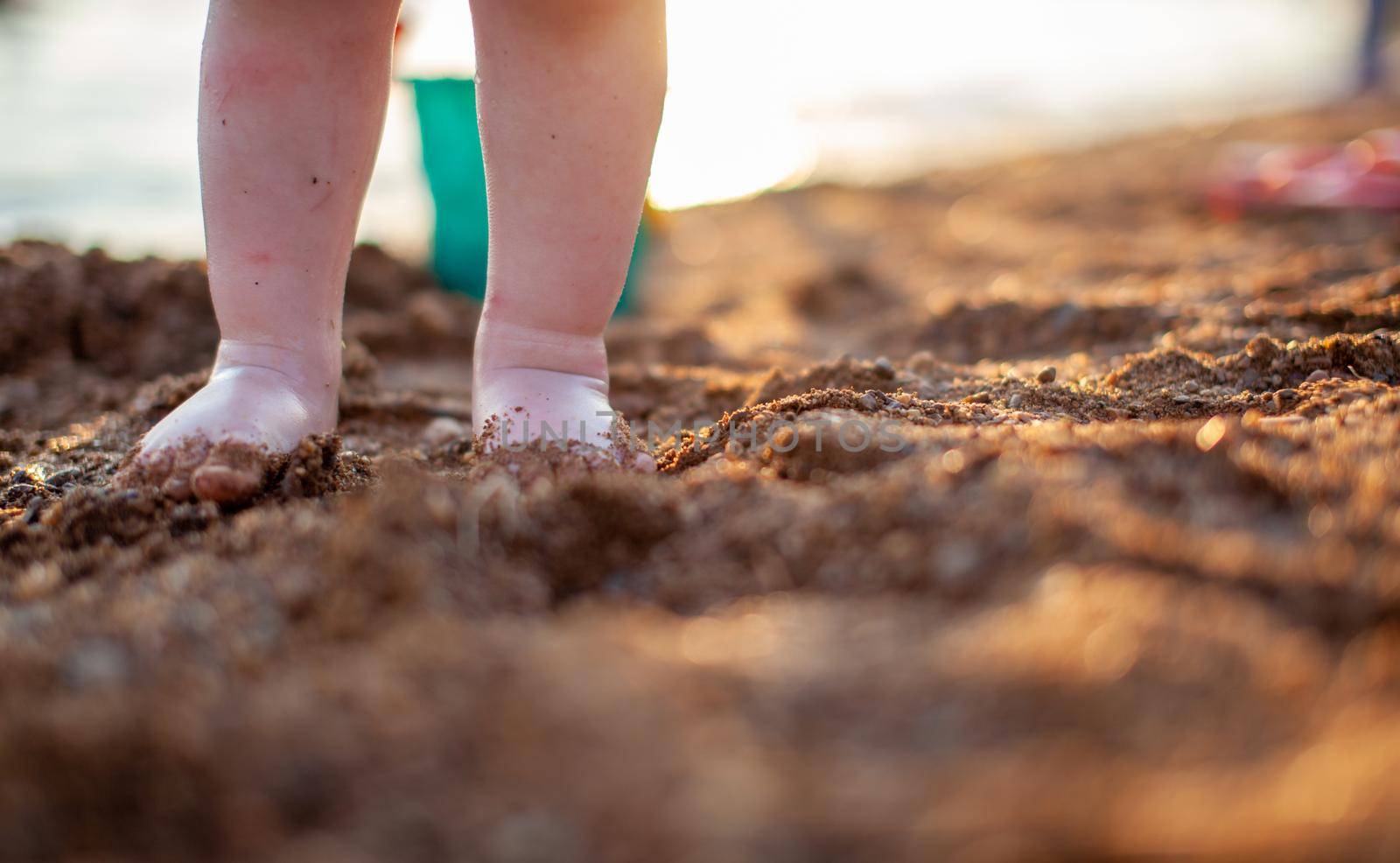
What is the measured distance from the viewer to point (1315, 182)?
3.60 m

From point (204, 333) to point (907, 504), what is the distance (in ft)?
6.55

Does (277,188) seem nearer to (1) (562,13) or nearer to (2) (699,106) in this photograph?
(1) (562,13)

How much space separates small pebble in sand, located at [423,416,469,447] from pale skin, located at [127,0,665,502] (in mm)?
343

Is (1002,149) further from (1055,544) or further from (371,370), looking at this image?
(1055,544)

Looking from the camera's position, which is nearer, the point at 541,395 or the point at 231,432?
the point at 231,432

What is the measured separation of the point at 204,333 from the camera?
238 centimetres

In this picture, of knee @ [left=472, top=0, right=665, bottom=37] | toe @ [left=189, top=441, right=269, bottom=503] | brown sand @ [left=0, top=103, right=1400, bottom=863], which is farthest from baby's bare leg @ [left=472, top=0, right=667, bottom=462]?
toe @ [left=189, top=441, right=269, bottom=503]

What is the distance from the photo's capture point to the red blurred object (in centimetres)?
346

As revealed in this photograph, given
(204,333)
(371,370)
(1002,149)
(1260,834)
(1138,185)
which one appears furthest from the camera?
(1002,149)

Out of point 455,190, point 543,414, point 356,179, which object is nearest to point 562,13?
point 356,179

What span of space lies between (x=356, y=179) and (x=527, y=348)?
14.0 inches

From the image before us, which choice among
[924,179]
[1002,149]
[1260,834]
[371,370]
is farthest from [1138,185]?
[1260,834]

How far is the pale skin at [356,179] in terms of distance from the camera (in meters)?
1.32

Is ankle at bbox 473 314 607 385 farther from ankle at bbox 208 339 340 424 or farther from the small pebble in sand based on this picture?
the small pebble in sand
